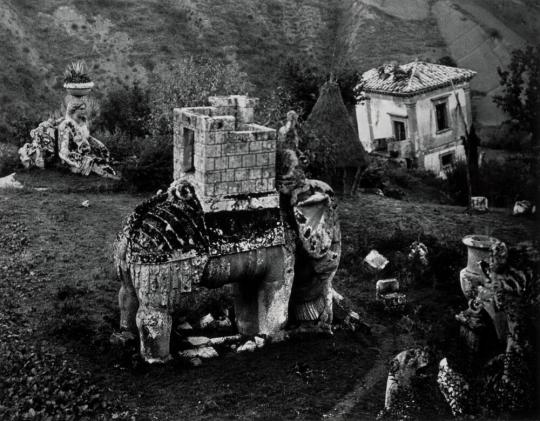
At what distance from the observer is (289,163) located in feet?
37.6

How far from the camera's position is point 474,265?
40.2 ft

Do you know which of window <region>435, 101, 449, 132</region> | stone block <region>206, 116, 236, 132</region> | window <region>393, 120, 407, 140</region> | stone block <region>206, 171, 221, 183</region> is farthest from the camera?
window <region>435, 101, 449, 132</region>

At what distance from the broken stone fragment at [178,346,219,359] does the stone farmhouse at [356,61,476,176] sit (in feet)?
A: 69.0

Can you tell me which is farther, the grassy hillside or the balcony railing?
the grassy hillside

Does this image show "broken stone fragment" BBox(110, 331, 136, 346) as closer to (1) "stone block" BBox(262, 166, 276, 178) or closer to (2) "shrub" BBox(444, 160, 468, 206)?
(1) "stone block" BBox(262, 166, 276, 178)

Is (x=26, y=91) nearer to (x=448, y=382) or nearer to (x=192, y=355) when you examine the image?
(x=192, y=355)

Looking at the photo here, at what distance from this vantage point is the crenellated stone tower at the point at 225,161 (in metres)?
10.4

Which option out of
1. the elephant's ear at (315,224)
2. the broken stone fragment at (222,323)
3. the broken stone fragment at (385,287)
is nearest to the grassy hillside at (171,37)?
the broken stone fragment at (385,287)

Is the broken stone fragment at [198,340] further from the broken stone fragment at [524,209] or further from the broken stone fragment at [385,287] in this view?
the broken stone fragment at [524,209]

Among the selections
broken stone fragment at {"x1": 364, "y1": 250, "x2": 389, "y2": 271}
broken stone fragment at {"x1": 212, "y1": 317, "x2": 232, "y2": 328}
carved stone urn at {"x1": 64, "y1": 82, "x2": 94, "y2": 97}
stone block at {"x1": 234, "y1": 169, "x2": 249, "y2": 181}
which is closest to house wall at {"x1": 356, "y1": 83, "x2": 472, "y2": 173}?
carved stone urn at {"x1": 64, "y1": 82, "x2": 94, "y2": 97}

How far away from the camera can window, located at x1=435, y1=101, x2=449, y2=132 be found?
3152cm

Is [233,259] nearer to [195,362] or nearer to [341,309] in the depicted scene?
[195,362]

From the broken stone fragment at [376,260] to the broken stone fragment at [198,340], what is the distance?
497 centimetres

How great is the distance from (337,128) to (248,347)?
41.9 ft
